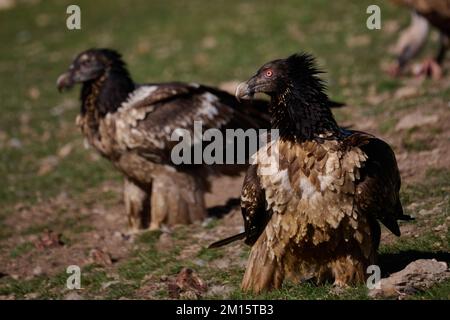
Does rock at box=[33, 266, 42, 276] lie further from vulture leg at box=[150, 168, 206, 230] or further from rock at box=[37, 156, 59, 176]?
rock at box=[37, 156, 59, 176]

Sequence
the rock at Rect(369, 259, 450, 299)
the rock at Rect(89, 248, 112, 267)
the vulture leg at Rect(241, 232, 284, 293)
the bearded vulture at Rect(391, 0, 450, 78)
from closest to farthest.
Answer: the rock at Rect(369, 259, 450, 299)
the vulture leg at Rect(241, 232, 284, 293)
the rock at Rect(89, 248, 112, 267)
the bearded vulture at Rect(391, 0, 450, 78)

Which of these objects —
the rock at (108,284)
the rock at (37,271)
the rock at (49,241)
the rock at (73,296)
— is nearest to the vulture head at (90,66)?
the rock at (49,241)

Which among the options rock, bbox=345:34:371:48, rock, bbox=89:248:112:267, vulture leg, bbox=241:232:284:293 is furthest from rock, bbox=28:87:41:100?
vulture leg, bbox=241:232:284:293

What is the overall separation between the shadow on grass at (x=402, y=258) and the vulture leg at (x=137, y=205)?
3844 millimetres

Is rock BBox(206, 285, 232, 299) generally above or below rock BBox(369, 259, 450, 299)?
below

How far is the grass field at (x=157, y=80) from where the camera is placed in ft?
30.2

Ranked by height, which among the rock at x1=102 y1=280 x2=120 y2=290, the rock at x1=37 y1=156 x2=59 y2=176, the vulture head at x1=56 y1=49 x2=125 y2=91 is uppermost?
the vulture head at x1=56 y1=49 x2=125 y2=91

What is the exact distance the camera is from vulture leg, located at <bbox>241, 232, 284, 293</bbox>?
7.69 meters

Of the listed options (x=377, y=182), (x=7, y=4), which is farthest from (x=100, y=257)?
(x=7, y=4)

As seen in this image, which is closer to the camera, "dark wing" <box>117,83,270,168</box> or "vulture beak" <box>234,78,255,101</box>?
"vulture beak" <box>234,78,255,101</box>

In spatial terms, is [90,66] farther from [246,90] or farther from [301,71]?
[301,71]

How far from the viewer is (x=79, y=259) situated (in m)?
10.3

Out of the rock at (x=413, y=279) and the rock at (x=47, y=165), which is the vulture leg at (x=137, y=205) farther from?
the rock at (x=413, y=279)

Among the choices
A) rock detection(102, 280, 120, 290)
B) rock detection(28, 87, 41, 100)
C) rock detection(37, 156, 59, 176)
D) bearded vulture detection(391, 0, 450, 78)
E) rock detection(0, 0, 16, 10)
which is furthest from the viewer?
rock detection(0, 0, 16, 10)
